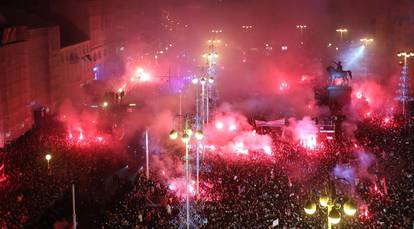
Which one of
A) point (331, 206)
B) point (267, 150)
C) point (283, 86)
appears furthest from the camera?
point (283, 86)

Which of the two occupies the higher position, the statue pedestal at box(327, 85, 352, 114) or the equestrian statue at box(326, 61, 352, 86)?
the equestrian statue at box(326, 61, 352, 86)

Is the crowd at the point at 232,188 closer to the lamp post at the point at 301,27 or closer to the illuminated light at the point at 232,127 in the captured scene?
the illuminated light at the point at 232,127

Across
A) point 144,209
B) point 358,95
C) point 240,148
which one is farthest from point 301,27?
point 144,209

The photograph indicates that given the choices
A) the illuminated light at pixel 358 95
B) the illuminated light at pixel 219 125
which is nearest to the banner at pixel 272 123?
the illuminated light at pixel 219 125

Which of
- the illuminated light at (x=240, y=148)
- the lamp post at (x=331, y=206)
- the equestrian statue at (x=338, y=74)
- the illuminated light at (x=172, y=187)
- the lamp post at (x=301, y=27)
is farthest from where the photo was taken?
the lamp post at (x=301, y=27)

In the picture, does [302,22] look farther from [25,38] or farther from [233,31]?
[25,38]

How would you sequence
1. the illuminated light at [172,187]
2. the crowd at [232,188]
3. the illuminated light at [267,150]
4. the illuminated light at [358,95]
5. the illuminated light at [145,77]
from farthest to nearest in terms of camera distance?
the illuminated light at [145,77], the illuminated light at [358,95], the illuminated light at [267,150], the illuminated light at [172,187], the crowd at [232,188]

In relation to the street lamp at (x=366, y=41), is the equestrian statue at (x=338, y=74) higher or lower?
lower


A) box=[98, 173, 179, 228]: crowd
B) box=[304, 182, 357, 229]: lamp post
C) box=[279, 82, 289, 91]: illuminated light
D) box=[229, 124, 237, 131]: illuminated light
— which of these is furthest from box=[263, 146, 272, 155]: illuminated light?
box=[279, 82, 289, 91]: illuminated light

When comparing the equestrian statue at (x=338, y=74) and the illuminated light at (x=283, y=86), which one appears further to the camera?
the illuminated light at (x=283, y=86)

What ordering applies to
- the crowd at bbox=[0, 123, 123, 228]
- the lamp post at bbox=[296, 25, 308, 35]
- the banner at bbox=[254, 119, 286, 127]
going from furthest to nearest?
the lamp post at bbox=[296, 25, 308, 35]
the banner at bbox=[254, 119, 286, 127]
the crowd at bbox=[0, 123, 123, 228]

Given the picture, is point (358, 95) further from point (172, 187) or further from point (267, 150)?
point (172, 187)

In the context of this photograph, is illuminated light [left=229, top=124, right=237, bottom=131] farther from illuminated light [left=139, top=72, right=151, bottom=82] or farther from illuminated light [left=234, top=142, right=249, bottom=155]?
illuminated light [left=139, top=72, right=151, bottom=82]

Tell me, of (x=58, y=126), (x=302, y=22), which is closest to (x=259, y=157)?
(x=58, y=126)
